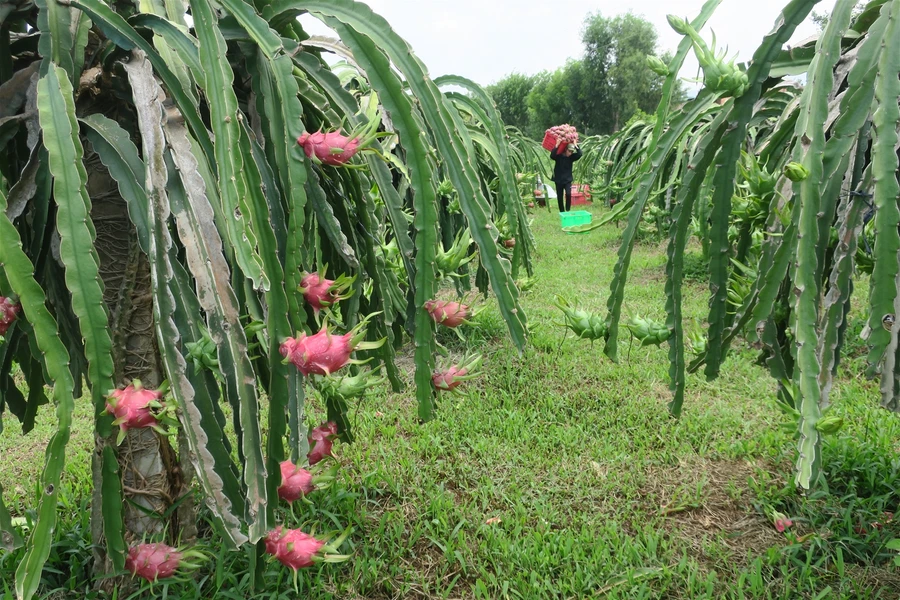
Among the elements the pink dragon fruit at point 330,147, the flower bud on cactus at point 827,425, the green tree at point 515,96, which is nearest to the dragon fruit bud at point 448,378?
the pink dragon fruit at point 330,147

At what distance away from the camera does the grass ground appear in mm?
1446

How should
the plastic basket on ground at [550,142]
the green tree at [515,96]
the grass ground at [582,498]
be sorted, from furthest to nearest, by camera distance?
the green tree at [515,96] < the plastic basket on ground at [550,142] < the grass ground at [582,498]

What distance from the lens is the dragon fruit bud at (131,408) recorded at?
83 centimetres

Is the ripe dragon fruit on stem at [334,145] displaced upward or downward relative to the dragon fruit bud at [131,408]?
upward

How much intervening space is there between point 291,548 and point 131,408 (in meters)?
0.43

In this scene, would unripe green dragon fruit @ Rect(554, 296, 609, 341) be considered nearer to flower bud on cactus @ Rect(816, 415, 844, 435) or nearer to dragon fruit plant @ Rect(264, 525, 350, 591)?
flower bud on cactus @ Rect(816, 415, 844, 435)

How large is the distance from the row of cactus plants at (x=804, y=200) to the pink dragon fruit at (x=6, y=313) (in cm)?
97

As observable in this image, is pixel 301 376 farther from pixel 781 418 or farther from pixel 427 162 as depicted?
pixel 781 418

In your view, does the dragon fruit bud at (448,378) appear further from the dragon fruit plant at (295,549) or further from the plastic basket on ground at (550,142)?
the plastic basket on ground at (550,142)

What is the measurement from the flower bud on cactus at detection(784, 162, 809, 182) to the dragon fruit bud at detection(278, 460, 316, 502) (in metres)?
0.91

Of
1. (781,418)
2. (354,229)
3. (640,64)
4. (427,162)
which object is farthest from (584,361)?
(640,64)

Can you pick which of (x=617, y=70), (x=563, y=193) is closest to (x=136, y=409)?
(x=563, y=193)

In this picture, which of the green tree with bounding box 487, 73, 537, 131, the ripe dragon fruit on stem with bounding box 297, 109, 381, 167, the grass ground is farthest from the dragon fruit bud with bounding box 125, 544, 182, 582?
the green tree with bounding box 487, 73, 537, 131

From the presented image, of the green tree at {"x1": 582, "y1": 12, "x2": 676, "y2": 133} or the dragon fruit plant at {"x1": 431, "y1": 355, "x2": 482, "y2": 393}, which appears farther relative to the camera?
the green tree at {"x1": 582, "y1": 12, "x2": 676, "y2": 133}
